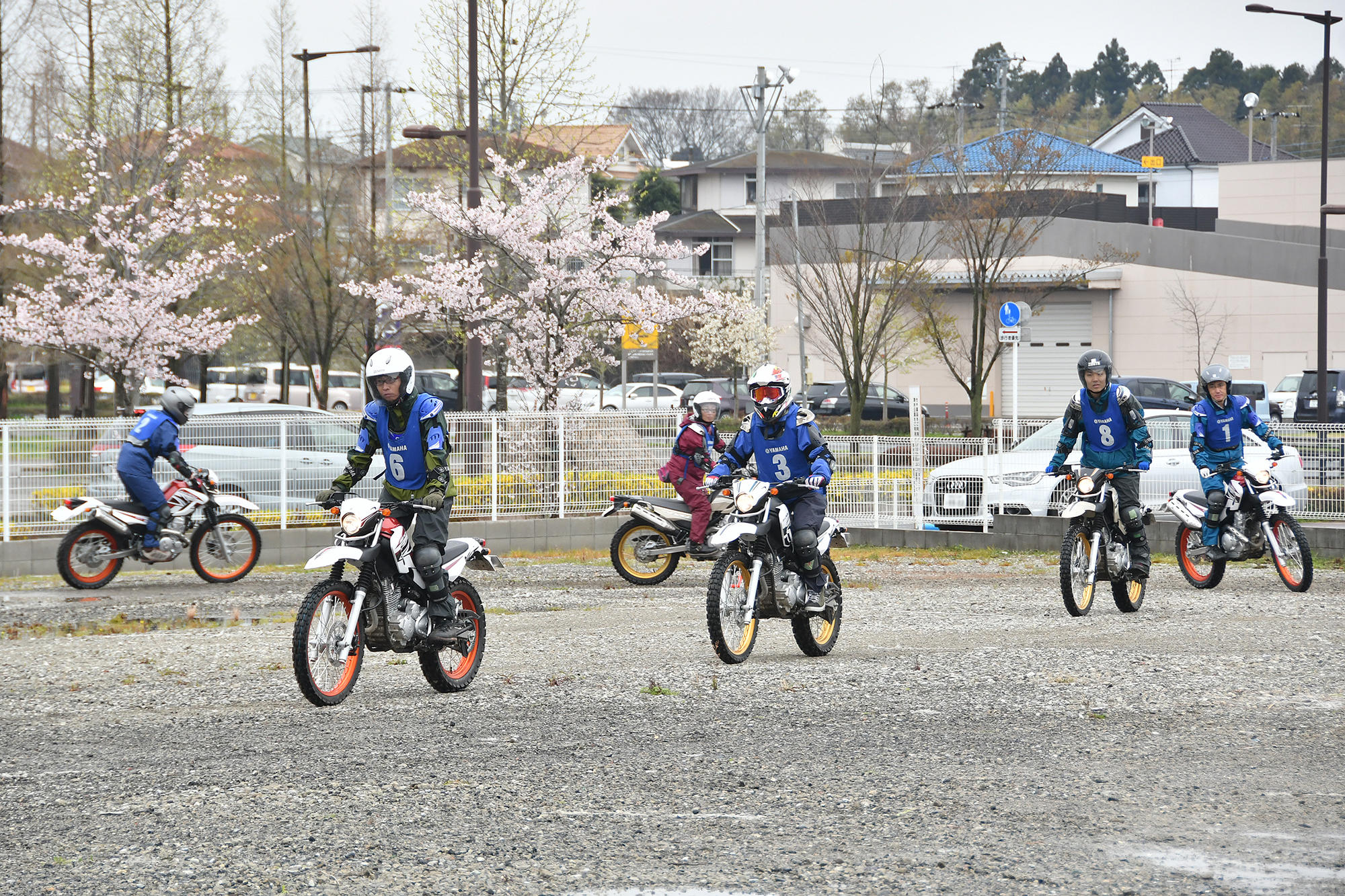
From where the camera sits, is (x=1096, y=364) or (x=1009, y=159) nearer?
(x=1096, y=364)

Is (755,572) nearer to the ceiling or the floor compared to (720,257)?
nearer to the floor

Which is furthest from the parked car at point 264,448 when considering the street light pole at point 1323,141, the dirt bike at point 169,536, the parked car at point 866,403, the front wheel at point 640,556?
the parked car at point 866,403

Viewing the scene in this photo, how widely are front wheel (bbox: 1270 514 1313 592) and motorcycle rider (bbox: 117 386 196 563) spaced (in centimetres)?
1036

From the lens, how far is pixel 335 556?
7309 millimetres

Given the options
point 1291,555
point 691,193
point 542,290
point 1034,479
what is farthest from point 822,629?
point 691,193

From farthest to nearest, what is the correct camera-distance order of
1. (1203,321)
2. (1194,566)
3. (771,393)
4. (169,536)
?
(1203,321), (169,536), (1194,566), (771,393)

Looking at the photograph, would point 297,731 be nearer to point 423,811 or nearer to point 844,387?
point 423,811

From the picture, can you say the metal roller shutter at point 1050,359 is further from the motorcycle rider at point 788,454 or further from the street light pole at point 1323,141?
the motorcycle rider at point 788,454

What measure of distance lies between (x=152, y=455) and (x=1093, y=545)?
8.85 metres

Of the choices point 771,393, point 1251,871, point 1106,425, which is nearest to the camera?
point 1251,871

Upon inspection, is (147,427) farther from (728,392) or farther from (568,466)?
(728,392)

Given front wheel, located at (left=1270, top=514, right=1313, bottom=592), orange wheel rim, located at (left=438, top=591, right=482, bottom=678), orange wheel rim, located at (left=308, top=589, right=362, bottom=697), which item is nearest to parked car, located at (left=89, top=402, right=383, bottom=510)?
orange wheel rim, located at (left=438, top=591, right=482, bottom=678)

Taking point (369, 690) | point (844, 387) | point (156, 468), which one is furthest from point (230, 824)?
point (844, 387)

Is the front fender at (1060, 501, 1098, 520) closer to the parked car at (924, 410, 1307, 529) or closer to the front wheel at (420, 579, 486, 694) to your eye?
the front wheel at (420, 579, 486, 694)
